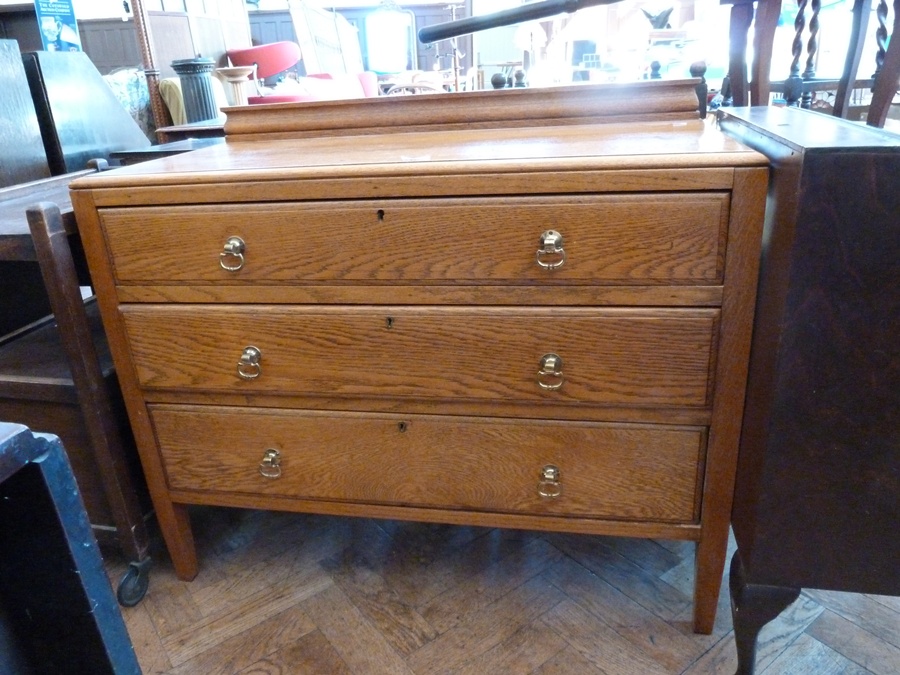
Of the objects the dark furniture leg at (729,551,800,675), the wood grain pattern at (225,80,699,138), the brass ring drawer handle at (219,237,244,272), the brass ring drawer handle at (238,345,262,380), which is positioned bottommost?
the dark furniture leg at (729,551,800,675)

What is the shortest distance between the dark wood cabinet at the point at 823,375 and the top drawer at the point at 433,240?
4.2 inches

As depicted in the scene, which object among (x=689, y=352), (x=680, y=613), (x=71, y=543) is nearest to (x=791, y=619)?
(x=680, y=613)

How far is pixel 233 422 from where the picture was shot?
0.99 meters

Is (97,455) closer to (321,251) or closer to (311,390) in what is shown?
(311,390)

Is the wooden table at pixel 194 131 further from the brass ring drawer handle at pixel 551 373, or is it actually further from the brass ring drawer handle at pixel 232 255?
the brass ring drawer handle at pixel 551 373

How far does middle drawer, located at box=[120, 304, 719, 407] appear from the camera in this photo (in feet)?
2.67

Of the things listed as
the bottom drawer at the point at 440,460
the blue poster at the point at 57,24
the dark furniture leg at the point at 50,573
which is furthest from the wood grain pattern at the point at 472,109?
the blue poster at the point at 57,24

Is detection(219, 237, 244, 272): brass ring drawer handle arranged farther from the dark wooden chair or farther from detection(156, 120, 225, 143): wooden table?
detection(156, 120, 225, 143): wooden table

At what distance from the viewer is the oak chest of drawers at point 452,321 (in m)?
0.77

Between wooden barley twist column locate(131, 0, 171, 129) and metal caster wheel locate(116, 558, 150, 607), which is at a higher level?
wooden barley twist column locate(131, 0, 171, 129)

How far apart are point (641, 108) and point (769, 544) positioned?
0.67 metres

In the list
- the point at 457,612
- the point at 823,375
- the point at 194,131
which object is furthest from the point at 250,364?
the point at 194,131

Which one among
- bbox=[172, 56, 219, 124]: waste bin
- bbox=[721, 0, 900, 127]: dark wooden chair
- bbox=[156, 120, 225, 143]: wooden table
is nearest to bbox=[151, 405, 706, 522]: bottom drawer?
bbox=[721, 0, 900, 127]: dark wooden chair

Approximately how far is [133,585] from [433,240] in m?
0.80
